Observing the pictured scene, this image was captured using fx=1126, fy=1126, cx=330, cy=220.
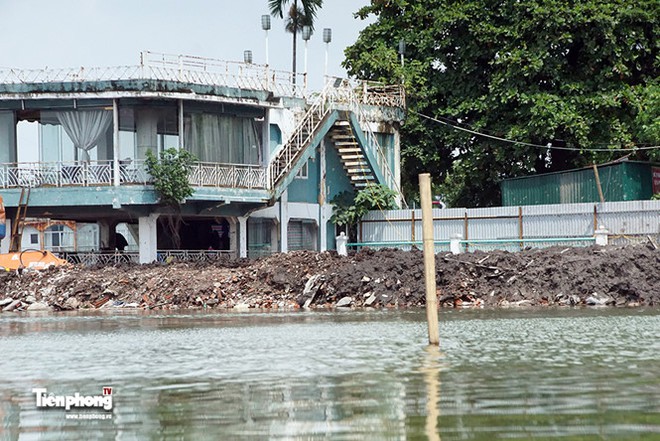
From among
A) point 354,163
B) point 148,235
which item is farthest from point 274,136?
point 148,235

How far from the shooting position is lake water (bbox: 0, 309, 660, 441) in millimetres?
10781

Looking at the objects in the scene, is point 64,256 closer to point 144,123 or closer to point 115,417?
point 144,123

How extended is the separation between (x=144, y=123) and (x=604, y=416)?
1220 inches

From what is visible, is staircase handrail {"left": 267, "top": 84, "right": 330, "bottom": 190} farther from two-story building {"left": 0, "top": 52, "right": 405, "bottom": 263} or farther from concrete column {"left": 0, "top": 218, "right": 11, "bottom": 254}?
concrete column {"left": 0, "top": 218, "right": 11, "bottom": 254}

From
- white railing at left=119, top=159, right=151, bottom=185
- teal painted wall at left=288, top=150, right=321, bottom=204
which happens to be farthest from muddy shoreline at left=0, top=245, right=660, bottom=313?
teal painted wall at left=288, top=150, right=321, bottom=204

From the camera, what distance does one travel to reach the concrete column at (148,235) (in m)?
Answer: 39.7

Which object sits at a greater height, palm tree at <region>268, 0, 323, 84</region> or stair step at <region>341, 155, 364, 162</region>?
palm tree at <region>268, 0, 323, 84</region>

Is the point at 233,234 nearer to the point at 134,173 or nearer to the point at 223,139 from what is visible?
the point at 223,139

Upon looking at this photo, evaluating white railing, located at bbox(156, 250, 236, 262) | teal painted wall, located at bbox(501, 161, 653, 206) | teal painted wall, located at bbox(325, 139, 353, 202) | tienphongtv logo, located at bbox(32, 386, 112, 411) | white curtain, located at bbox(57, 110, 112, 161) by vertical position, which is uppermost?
white curtain, located at bbox(57, 110, 112, 161)

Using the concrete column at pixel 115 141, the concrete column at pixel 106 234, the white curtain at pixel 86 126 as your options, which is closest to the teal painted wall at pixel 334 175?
the concrete column at pixel 106 234

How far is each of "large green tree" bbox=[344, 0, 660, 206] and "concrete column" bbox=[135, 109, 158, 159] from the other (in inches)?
475

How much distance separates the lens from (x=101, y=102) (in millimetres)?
39156

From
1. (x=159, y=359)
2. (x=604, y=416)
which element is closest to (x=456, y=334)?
(x=159, y=359)

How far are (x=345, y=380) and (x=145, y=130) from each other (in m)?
27.0
